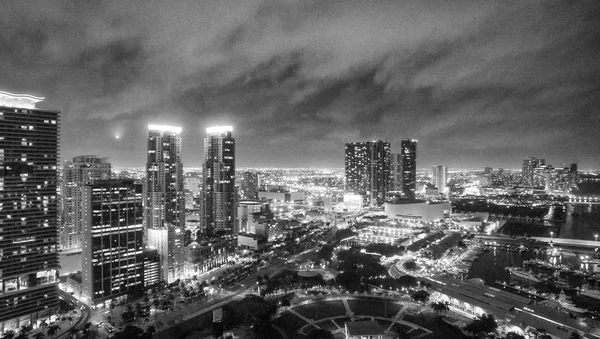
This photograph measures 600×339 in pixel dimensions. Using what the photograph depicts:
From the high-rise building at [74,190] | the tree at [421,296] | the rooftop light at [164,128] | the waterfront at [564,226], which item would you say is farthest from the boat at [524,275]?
the high-rise building at [74,190]

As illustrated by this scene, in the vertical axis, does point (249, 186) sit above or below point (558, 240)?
above

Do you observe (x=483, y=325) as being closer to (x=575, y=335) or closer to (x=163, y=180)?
(x=575, y=335)

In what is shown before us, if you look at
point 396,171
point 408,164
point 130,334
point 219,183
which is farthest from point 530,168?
point 130,334

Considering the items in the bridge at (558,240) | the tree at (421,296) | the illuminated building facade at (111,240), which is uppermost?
the illuminated building facade at (111,240)

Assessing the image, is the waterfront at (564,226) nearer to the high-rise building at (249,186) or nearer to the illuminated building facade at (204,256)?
the illuminated building facade at (204,256)

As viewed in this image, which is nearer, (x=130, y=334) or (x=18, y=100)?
(x=130, y=334)

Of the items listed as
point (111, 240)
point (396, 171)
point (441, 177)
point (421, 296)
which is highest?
point (396, 171)
